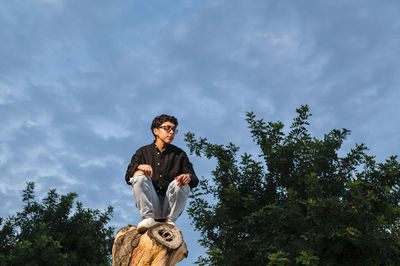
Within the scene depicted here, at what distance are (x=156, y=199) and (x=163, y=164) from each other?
591 mm

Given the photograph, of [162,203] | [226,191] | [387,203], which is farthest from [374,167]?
[162,203]

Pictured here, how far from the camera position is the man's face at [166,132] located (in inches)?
283

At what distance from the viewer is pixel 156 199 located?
270 inches

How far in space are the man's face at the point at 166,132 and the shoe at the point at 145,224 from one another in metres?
1.36

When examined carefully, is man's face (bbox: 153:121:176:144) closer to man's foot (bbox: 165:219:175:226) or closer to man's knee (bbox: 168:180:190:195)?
man's knee (bbox: 168:180:190:195)

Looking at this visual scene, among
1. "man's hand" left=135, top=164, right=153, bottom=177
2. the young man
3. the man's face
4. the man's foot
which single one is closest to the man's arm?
the young man

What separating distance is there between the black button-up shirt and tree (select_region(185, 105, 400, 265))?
160 inches

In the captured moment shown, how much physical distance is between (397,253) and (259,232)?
346 cm

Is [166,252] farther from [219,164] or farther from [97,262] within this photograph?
[97,262]

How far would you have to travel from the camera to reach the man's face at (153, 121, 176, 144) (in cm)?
720

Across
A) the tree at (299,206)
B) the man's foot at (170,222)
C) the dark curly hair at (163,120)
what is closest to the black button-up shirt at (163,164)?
the dark curly hair at (163,120)

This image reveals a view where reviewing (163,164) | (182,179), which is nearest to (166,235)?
(182,179)

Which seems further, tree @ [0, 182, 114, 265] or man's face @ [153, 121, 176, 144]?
tree @ [0, 182, 114, 265]

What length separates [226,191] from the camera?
11430 millimetres
